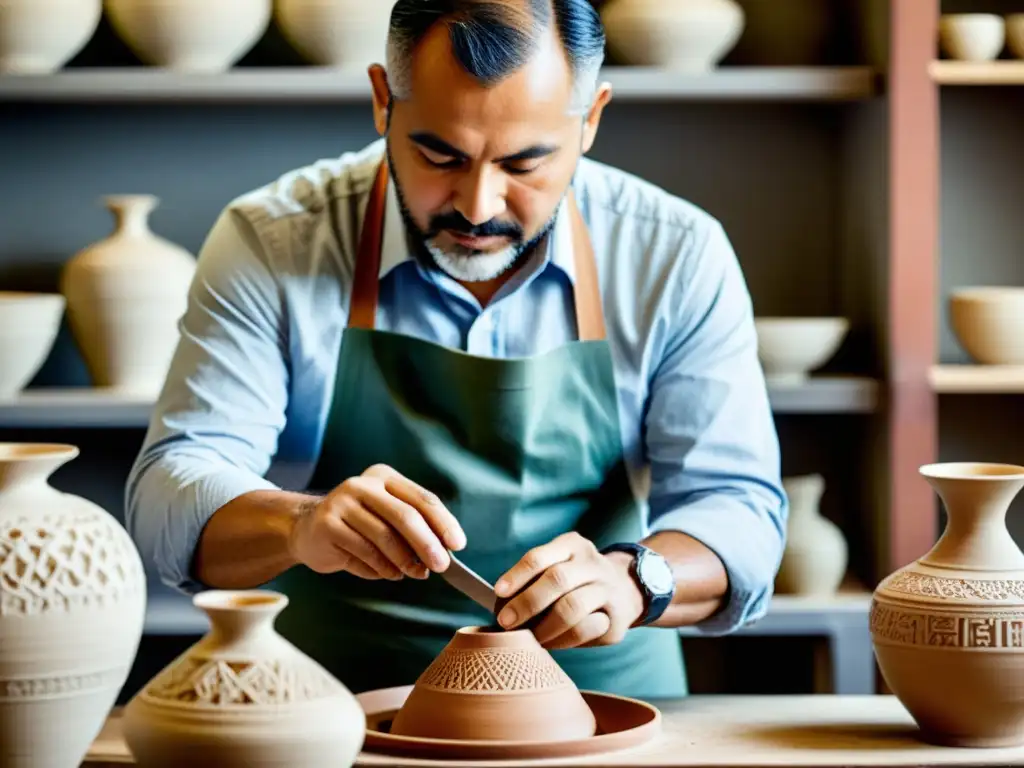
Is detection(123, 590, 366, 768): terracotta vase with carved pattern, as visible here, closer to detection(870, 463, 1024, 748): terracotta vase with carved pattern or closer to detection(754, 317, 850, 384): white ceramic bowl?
detection(870, 463, 1024, 748): terracotta vase with carved pattern

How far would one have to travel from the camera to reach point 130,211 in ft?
10.8

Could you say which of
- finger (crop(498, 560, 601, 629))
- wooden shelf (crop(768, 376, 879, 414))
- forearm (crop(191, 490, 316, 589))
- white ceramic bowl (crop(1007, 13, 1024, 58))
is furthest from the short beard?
white ceramic bowl (crop(1007, 13, 1024, 58))

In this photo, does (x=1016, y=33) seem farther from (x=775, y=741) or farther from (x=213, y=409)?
(x=775, y=741)

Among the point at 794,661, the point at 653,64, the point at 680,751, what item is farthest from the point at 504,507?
the point at 794,661

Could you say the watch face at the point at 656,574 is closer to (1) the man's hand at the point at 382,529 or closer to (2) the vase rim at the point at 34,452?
(1) the man's hand at the point at 382,529

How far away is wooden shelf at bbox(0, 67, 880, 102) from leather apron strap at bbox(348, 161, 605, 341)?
86 cm

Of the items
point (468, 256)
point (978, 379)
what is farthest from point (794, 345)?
point (468, 256)

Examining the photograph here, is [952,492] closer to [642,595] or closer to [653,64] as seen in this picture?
[642,595]

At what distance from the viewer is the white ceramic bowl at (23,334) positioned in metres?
3.17

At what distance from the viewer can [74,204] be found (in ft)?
11.6

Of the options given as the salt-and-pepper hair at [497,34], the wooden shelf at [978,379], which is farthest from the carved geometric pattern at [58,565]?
the wooden shelf at [978,379]

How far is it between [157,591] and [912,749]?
2.05 metres

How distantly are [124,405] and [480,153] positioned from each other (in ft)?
4.58

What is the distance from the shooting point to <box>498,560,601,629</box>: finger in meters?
1.77
